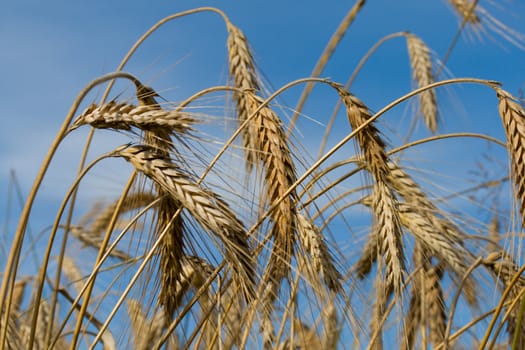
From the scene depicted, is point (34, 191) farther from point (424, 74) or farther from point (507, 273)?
point (424, 74)

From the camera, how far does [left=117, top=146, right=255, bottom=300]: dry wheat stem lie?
6.41 ft

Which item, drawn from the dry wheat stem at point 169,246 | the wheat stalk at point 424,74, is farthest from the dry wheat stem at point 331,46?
the dry wheat stem at point 169,246

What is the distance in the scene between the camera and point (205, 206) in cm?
197

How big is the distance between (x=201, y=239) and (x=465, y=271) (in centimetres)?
143

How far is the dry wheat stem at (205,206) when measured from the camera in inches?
77.0

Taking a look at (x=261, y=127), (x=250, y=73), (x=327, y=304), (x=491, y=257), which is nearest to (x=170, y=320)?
(x=327, y=304)

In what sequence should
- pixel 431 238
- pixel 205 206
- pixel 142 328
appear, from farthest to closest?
pixel 431 238, pixel 142 328, pixel 205 206

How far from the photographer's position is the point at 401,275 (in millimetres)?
2490

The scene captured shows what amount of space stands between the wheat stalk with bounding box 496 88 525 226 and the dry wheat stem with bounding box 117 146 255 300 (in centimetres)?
91

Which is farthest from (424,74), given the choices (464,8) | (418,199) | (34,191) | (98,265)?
(34,191)

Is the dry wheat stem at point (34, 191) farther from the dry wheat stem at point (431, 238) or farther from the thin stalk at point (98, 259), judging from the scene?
the dry wheat stem at point (431, 238)

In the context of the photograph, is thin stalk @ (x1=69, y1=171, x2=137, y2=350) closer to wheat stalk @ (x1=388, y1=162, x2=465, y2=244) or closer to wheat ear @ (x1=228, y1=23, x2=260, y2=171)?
wheat ear @ (x1=228, y1=23, x2=260, y2=171)

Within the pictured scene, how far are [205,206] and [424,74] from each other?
358 centimetres

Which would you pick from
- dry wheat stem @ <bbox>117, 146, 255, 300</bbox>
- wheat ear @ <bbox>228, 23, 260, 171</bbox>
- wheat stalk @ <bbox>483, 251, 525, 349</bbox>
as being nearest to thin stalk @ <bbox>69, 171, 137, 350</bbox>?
dry wheat stem @ <bbox>117, 146, 255, 300</bbox>
